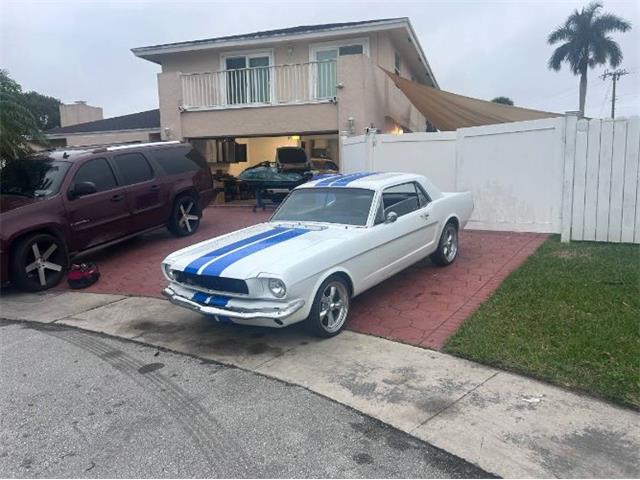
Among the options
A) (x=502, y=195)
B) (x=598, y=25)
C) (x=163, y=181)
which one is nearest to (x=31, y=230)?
(x=163, y=181)

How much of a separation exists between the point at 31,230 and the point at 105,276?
134 centimetres

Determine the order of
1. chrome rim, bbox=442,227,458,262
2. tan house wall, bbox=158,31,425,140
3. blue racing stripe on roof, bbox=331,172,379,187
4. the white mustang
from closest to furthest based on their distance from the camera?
the white mustang
blue racing stripe on roof, bbox=331,172,379,187
chrome rim, bbox=442,227,458,262
tan house wall, bbox=158,31,425,140

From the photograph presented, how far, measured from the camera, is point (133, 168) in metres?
9.54

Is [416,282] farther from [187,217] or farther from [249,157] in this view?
[249,157]

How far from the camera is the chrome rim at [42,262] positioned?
25.3 ft

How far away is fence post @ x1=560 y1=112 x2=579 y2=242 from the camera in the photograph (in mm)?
8188

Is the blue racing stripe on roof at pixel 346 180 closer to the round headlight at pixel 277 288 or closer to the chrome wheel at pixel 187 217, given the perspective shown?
the round headlight at pixel 277 288

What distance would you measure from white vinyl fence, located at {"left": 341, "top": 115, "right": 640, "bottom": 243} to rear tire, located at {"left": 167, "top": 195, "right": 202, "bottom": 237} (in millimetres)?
3912

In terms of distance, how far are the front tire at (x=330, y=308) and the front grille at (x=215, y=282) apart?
71 centimetres

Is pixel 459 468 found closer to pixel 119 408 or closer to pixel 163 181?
pixel 119 408

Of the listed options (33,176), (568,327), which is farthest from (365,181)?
(33,176)

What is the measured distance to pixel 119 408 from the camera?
4.02 m

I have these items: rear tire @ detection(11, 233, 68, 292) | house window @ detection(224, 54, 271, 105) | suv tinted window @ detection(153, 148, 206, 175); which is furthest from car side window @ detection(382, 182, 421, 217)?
house window @ detection(224, 54, 271, 105)

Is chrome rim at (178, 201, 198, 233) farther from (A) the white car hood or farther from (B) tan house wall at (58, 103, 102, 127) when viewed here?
(B) tan house wall at (58, 103, 102, 127)
